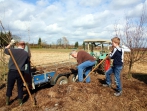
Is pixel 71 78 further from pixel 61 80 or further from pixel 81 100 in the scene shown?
pixel 81 100

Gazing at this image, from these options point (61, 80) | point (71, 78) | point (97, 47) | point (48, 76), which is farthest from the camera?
point (97, 47)

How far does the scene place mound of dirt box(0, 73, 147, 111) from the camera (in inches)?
177

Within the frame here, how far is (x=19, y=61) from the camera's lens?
15.6ft

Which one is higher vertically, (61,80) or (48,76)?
(48,76)

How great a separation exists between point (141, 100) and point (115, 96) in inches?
29.6

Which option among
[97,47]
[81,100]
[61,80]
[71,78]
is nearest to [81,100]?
[81,100]

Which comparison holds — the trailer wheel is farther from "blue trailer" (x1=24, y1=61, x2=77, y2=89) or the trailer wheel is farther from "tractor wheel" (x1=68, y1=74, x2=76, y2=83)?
"tractor wheel" (x1=68, y1=74, x2=76, y2=83)

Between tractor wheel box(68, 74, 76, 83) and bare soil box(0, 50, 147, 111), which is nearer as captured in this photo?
bare soil box(0, 50, 147, 111)

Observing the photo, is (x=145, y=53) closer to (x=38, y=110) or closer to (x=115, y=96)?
(x=115, y=96)

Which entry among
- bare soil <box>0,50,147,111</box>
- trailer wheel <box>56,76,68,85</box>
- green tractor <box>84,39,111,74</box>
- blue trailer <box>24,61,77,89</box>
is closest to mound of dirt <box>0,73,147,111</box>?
bare soil <box>0,50,147,111</box>

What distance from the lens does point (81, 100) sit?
4848 millimetres

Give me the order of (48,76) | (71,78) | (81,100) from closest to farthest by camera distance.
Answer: (81,100)
(48,76)
(71,78)

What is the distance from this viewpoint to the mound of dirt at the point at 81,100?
4.50 meters

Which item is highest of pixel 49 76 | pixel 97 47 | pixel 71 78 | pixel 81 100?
pixel 97 47
